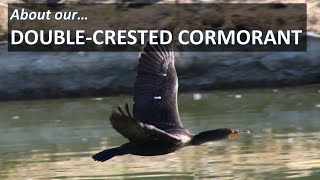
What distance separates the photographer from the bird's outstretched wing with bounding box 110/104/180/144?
6.16 meters

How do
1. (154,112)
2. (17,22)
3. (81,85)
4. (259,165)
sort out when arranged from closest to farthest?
(154,112), (259,165), (81,85), (17,22)

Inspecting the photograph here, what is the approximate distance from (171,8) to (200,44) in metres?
0.66

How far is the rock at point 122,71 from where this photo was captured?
12.4m

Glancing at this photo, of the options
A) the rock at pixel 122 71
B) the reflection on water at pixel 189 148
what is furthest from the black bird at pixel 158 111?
the rock at pixel 122 71

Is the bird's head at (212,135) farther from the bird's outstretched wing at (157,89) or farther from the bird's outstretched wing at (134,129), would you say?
the bird's outstretched wing at (134,129)

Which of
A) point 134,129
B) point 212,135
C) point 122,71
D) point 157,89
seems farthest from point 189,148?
point 122,71

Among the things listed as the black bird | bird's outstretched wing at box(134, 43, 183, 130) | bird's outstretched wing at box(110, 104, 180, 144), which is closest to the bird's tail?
the black bird

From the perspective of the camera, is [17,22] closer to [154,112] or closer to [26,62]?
[26,62]

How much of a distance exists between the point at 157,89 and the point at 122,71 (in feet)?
16.2

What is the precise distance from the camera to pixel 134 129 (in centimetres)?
635

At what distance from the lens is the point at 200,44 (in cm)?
1304

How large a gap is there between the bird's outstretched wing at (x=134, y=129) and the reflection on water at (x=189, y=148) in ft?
3.62

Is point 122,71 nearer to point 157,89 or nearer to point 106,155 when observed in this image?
point 157,89

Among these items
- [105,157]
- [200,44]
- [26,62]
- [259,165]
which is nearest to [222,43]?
[200,44]
